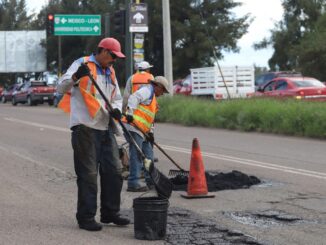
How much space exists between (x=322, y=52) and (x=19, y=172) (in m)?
34.1

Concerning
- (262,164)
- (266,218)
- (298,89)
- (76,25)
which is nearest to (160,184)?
(266,218)

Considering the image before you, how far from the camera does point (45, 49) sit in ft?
211

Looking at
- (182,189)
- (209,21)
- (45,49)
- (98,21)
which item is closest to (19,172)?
(182,189)

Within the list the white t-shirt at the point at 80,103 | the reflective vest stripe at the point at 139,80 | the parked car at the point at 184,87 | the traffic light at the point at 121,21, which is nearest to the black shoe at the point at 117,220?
the white t-shirt at the point at 80,103

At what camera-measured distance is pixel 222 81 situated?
1196 inches

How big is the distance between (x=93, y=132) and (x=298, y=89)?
18856mm

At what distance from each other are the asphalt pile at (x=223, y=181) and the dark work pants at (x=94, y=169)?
8.38ft

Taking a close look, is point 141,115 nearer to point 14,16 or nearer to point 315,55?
point 315,55

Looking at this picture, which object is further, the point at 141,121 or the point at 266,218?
the point at 141,121

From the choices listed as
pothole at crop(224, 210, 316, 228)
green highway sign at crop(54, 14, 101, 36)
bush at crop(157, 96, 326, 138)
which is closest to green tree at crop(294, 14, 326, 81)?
green highway sign at crop(54, 14, 101, 36)

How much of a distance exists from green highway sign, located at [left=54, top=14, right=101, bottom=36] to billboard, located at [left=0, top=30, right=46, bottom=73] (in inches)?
841

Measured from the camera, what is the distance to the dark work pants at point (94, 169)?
6863 mm

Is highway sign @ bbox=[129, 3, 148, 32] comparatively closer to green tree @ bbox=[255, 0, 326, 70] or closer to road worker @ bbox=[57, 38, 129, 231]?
road worker @ bbox=[57, 38, 129, 231]

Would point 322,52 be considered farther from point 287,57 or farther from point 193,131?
point 193,131
